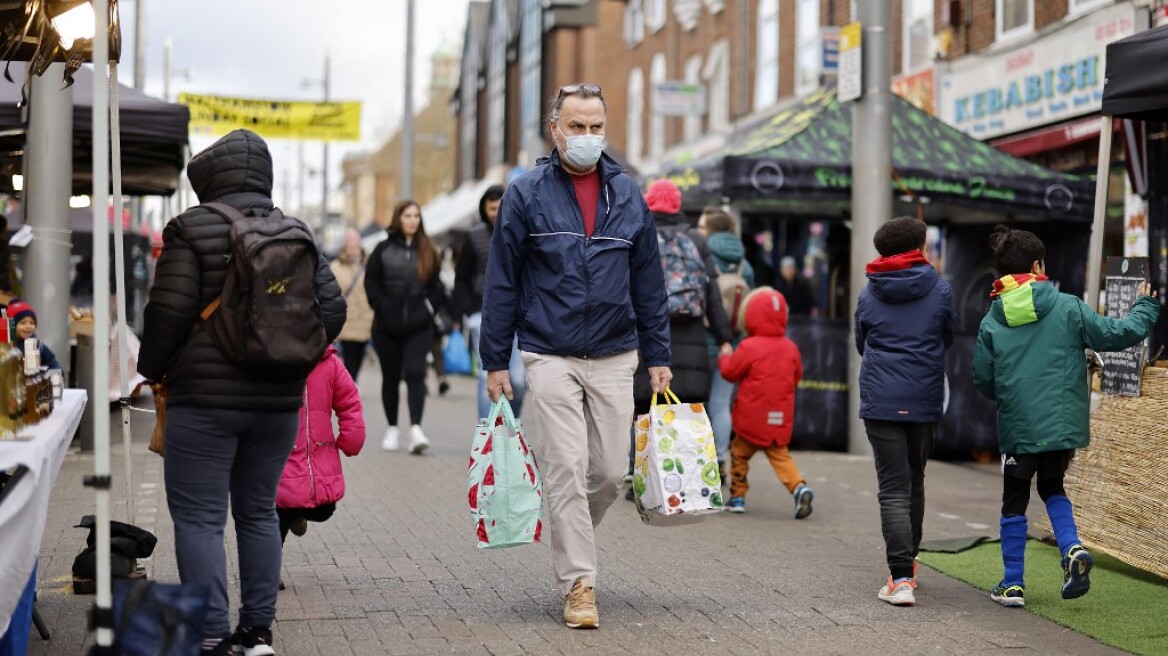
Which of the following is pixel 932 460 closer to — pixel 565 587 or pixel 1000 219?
→ pixel 1000 219

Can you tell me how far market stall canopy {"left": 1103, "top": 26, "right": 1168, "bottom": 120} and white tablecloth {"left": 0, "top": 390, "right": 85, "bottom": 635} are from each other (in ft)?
17.0

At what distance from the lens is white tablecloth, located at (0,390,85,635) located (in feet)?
14.6

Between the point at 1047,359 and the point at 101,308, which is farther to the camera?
the point at 1047,359

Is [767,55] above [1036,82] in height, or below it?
above

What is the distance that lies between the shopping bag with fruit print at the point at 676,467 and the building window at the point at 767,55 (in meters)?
20.5

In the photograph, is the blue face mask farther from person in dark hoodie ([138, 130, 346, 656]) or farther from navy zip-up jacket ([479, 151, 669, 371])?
person in dark hoodie ([138, 130, 346, 656])

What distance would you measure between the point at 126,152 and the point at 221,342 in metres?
8.88

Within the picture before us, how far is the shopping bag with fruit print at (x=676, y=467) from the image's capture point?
6.38 m

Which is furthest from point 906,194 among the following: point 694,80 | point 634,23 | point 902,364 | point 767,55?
point 634,23

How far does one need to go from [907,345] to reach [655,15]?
29186mm

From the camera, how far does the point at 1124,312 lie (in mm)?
7762

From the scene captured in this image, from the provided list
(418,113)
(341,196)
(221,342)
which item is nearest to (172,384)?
(221,342)

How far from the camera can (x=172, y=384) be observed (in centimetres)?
512

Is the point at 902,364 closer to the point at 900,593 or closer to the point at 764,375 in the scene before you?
the point at 900,593
